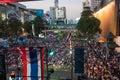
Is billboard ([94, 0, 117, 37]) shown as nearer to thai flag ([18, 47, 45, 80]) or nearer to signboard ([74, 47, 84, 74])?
signboard ([74, 47, 84, 74])

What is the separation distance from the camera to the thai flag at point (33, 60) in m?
10.4

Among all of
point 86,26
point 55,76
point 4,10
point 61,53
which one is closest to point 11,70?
point 55,76

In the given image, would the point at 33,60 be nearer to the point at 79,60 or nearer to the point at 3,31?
the point at 79,60

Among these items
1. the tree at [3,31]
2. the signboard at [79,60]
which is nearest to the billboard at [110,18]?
the tree at [3,31]

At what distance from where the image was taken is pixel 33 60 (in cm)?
1043

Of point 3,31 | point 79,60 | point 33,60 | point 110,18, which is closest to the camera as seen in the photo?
point 33,60

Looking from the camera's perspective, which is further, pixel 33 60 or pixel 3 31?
pixel 3 31

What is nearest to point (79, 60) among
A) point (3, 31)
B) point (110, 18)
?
point (110, 18)

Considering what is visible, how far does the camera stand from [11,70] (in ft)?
50.8

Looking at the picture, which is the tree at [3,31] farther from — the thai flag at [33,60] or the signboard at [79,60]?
the thai flag at [33,60]

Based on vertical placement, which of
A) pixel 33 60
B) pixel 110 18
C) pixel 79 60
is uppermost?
pixel 33 60

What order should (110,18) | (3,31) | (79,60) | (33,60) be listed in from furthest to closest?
1. (3,31)
2. (110,18)
3. (79,60)
4. (33,60)

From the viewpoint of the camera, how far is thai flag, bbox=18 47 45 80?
10.4 meters

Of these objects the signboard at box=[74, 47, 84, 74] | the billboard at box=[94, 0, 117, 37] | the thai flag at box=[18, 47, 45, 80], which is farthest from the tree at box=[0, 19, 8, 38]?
the thai flag at box=[18, 47, 45, 80]
